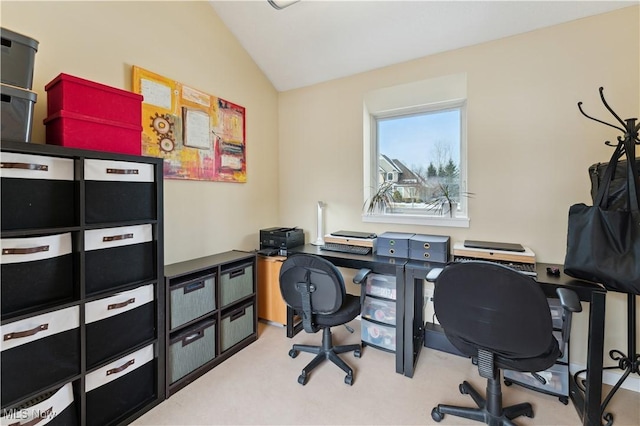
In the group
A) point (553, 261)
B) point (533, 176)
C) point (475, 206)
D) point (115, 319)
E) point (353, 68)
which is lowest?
point (115, 319)

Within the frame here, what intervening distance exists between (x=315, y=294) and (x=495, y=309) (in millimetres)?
1054

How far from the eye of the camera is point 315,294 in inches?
76.2

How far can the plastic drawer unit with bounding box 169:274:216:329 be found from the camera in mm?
1905

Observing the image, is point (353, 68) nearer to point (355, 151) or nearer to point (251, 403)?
point (355, 151)

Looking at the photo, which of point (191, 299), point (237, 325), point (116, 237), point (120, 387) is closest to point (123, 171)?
point (116, 237)

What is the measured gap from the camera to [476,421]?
1.65m

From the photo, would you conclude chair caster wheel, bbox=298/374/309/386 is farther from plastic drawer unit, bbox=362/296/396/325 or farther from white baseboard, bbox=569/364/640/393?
white baseboard, bbox=569/364/640/393

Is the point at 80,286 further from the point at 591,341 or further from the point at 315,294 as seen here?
the point at 591,341

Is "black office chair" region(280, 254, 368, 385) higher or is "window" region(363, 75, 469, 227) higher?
"window" region(363, 75, 469, 227)

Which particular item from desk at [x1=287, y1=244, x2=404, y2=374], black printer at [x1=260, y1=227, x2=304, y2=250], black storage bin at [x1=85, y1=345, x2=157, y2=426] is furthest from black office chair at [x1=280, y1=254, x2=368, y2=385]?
black storage bin at [x1=85, y1=345, x2=157, y2=426]

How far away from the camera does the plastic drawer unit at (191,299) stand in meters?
1.91

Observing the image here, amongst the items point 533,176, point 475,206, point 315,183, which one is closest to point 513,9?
point 533,176

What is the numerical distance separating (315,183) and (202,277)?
1601 mm

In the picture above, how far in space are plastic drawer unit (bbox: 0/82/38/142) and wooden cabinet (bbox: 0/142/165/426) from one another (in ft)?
0.26
